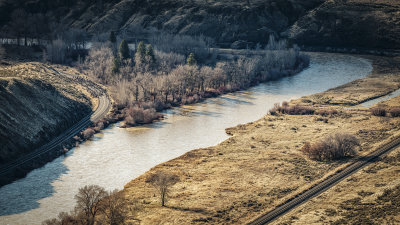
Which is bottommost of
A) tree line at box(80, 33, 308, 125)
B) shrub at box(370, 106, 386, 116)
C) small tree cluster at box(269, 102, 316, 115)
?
small tree cluster at box(269, 102, 316, 115)

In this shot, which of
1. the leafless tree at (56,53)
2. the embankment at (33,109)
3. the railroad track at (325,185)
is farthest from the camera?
the leafless tree at (56,53)

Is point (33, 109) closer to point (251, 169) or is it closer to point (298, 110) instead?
point (251, 169)

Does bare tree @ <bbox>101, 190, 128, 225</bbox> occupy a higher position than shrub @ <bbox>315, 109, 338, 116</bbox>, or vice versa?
shrub @ <bbox>315, 109, 338, 116</bbox>

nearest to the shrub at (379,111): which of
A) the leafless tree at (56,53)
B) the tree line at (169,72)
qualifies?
the tree line at (169,72)

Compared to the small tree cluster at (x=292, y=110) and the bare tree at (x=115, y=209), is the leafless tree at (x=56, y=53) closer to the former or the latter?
the small tree cluster at (x=292, y=110)

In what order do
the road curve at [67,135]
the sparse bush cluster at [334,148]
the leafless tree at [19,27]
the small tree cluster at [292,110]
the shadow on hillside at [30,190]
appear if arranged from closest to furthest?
the shadow on hillside at [30,190]
the road curve at [67,135]
the sparse bush cluster at [334,148]
the small tree cluster at [292,110]
the leafless tree at [19,27]

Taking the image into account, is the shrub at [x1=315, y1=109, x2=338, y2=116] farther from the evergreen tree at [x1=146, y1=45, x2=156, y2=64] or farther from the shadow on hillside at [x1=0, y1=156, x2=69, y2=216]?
the evergreen tree at [x1=146, y1=45, x2=156, y2=64]

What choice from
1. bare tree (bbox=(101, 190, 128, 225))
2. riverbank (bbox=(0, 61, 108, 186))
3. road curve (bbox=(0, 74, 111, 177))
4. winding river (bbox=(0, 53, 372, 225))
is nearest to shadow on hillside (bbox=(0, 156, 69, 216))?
winding river (bbox=(0, 53, 372, 225))
